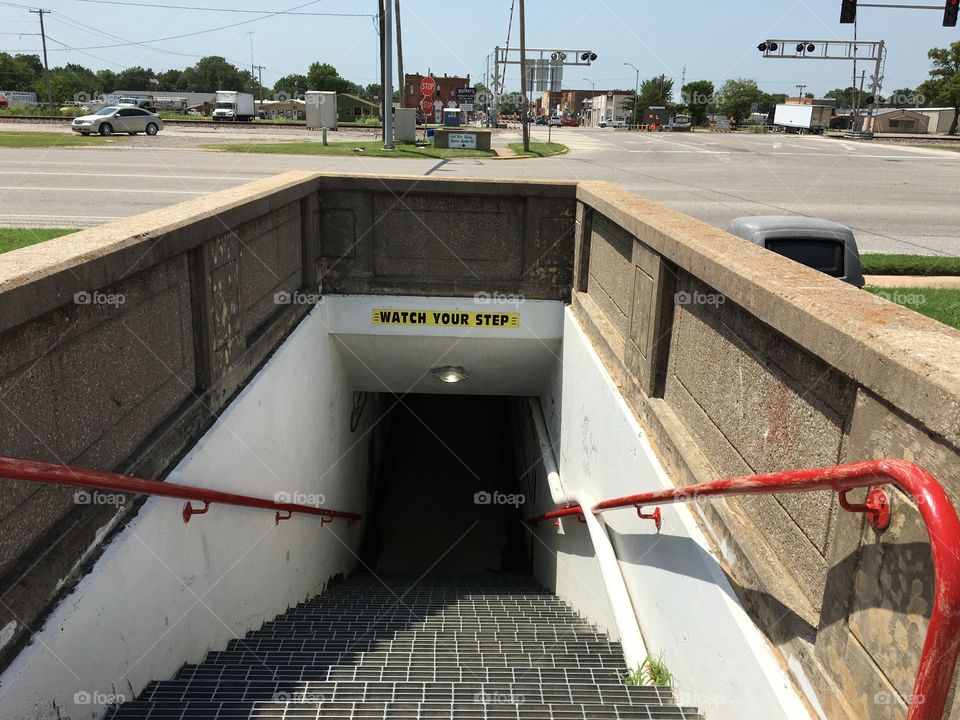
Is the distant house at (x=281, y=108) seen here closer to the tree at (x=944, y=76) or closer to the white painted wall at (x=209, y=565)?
the tree at (x=944, y=76)

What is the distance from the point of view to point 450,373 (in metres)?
10.2

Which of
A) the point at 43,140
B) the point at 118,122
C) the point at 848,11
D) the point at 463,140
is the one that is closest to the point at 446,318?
the point at 848,11

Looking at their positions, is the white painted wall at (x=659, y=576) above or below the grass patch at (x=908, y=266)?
below

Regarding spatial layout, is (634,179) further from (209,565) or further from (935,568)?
(935,568)

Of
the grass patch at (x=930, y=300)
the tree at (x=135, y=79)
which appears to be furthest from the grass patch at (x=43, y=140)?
the tree at (x=135, y=79)

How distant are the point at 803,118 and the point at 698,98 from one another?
97.8ft

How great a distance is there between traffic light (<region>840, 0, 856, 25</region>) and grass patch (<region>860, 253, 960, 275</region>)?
15.0 m

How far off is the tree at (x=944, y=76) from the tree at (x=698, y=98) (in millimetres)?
24123

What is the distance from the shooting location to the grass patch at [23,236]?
10.3m

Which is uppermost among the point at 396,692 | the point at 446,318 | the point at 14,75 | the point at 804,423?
the point at 14,75

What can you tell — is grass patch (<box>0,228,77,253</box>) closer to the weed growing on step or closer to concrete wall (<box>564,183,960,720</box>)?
concrete wall (<box>564,183,960,720</box>)

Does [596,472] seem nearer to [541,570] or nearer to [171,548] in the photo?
[171,548]

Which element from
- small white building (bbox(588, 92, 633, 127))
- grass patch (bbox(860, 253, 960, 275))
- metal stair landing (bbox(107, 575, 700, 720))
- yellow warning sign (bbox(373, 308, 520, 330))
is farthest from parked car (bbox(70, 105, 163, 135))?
small white building (bbox(588, 92, 633, 127))

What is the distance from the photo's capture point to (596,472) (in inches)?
257
